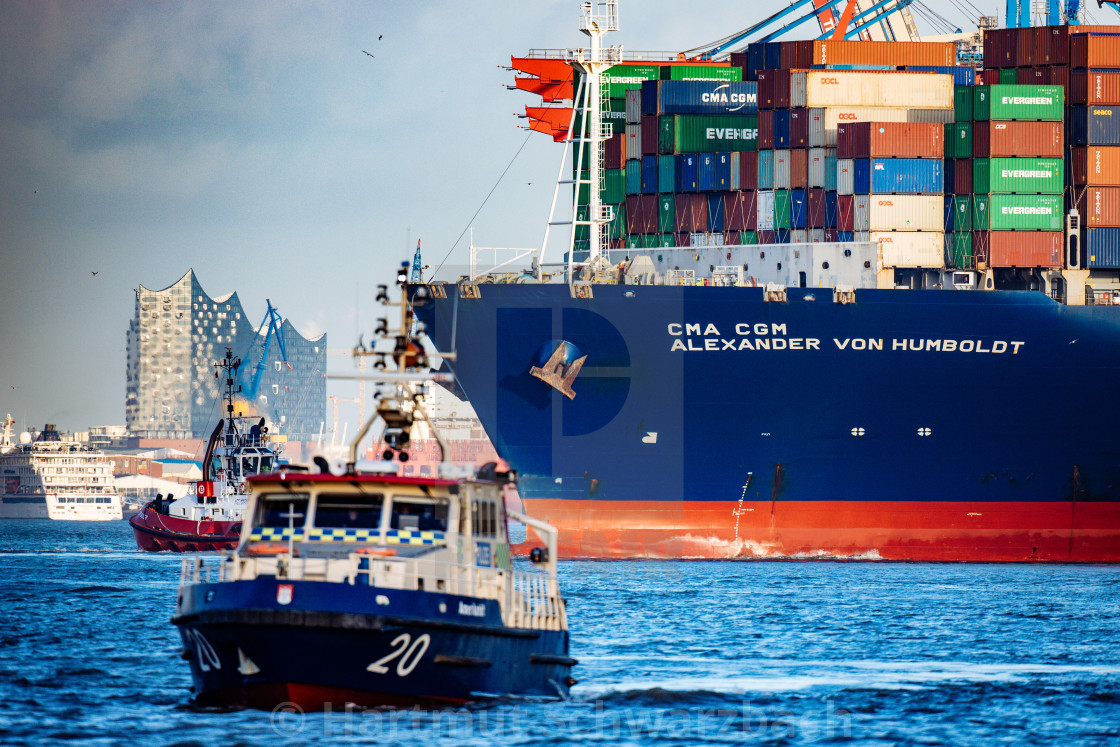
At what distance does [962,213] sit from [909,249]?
2272 mm

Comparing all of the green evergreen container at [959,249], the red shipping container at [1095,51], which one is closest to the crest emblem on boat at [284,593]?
the green evergreen container at [959,249]

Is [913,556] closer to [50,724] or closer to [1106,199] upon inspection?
[1106,199]

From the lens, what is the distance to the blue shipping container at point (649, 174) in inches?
2301

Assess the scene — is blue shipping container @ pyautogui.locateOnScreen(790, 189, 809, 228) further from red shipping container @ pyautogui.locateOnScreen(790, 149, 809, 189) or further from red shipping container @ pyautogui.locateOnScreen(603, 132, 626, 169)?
red shipping container @ pyautogui.locateOnScreen(603, 132, 626, 169)

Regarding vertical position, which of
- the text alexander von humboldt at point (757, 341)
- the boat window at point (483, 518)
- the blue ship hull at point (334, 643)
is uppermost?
the text alexander von humboldt at point (757, 341)

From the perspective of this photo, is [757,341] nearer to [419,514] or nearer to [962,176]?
[962,176]

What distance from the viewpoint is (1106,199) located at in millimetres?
53594

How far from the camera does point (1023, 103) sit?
53781 mm

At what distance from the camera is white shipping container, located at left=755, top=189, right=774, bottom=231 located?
183 ft

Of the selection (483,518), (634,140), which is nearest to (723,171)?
(634,140)

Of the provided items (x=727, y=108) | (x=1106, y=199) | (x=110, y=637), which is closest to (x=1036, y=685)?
(x=110, y=637)

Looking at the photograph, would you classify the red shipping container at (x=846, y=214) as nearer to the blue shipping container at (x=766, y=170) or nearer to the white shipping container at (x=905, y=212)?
the white shipping container at (x=905, y=212)

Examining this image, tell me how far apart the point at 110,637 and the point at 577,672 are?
466 inches

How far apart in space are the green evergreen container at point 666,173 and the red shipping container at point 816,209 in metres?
5.49
